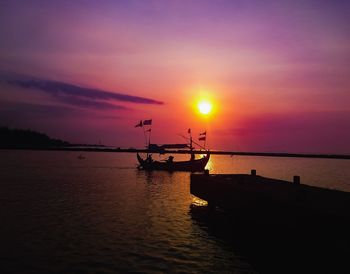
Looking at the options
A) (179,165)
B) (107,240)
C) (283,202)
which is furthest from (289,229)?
(179,165)

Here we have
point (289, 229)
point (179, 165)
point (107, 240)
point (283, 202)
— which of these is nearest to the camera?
point (289, 229)

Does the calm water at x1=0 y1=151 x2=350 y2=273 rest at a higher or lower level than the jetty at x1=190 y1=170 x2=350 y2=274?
lower

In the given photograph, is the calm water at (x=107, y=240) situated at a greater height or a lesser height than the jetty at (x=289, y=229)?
lesser

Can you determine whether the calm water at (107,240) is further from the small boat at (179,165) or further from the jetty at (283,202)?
the small boat at (179,165)

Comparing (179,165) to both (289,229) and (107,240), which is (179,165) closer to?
(107,240)

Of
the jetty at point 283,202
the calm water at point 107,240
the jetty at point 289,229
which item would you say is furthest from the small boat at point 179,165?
the jetty at point 289,229

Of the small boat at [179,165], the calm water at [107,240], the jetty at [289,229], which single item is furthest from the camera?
the small boat at [179,165]

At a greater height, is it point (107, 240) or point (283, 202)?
point (283, 202)

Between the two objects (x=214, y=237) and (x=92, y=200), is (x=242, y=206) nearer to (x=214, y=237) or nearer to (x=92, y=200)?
(x=214, y=237)

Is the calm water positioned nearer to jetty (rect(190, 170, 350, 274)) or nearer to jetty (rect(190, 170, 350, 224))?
jetty (rect(190, 170, 350, 274))

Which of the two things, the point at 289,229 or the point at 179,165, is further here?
the point at 179,165

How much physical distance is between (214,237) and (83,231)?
8.20 meters

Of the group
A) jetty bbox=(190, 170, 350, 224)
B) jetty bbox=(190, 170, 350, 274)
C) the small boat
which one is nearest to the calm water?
jetty bbox=(190, 170, 350, 274)

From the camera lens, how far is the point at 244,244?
21.0 m
